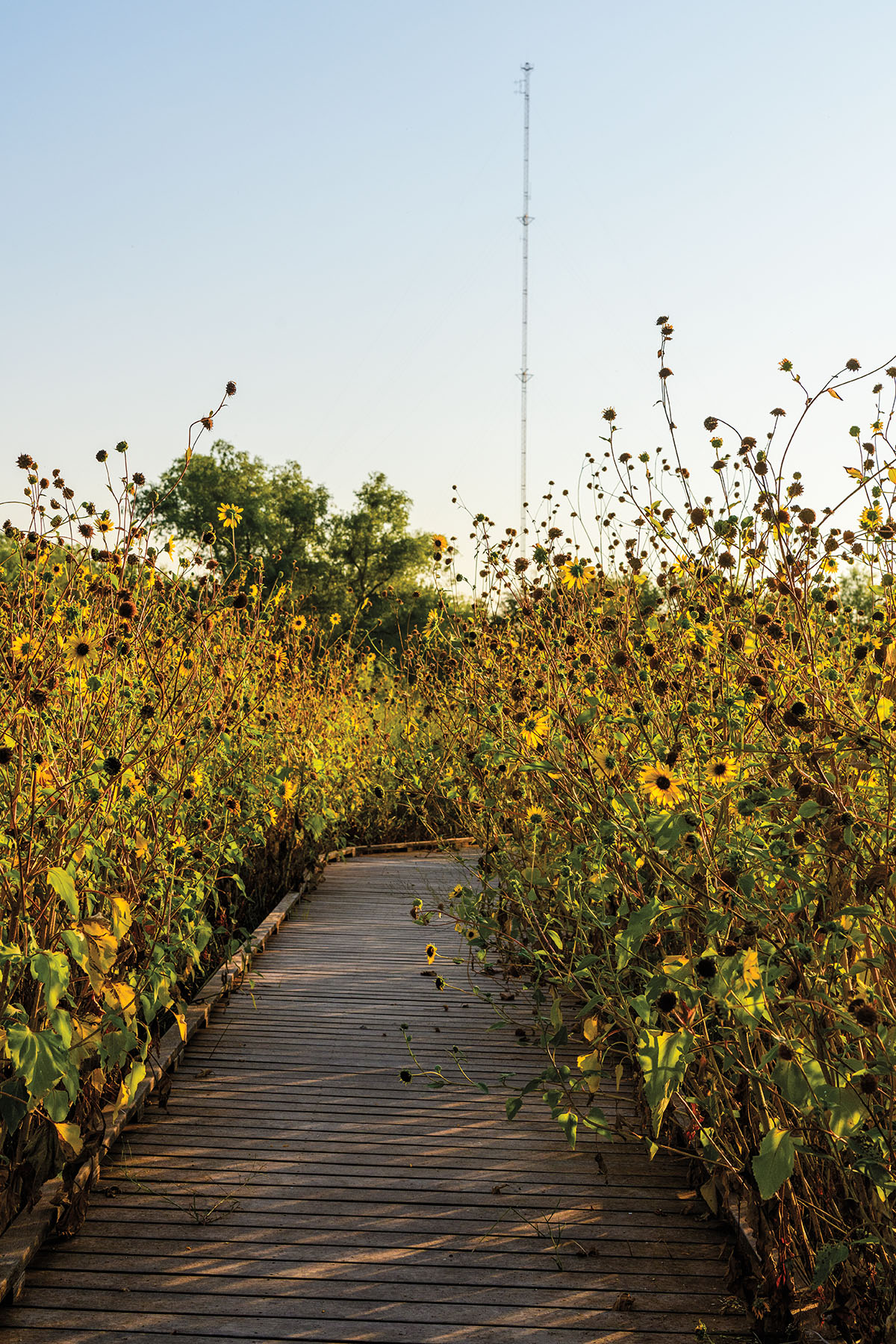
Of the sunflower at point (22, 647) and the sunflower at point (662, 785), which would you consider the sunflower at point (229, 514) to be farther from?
the sunflower at point (662, 785)

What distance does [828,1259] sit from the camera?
1.75 metres

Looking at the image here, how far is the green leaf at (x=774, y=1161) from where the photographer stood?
5.29 ft

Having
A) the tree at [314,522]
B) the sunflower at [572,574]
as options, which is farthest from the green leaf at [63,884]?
the tree at [314,522]

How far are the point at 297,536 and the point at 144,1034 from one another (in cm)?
3407

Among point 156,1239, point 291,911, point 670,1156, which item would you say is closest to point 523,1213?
point 670,1156

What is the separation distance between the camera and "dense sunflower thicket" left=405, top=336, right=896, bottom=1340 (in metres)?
1.81

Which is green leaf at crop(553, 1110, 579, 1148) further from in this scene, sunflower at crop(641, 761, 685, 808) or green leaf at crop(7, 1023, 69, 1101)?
green leaf at crop(7, 1023, 69, 1101)

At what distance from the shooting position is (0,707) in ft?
8.61

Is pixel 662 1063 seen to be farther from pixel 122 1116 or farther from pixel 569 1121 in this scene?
pixel 122 1116

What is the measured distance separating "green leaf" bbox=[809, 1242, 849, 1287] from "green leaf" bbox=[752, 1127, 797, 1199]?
0.66 feet

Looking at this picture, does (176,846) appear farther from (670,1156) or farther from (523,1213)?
(670,1156)

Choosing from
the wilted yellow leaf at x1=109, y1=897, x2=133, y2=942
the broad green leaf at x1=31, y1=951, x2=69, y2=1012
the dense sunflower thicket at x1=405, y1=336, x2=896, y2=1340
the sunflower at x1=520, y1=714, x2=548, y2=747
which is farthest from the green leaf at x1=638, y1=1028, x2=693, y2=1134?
the sunflower at x1=520, y1=714, x2=548, y2=747

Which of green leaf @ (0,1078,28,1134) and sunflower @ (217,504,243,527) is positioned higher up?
sunflower @ (217,504,243,527)

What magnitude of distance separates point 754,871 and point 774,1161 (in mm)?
843
